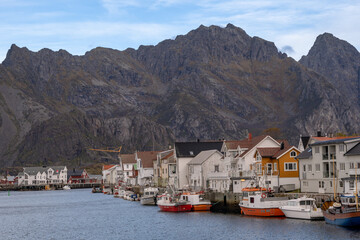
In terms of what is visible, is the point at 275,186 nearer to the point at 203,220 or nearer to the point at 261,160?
the point at 261,160

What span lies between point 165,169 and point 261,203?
66.2 meters

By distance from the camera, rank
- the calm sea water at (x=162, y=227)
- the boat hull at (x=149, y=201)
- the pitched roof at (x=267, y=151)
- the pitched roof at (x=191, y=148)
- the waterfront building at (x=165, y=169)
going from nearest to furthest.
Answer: the calm sea water at (x=162, y=227) → the pitched roof at (x=267, y=151) → the boat hull at (x=149, y=201) → the pitched roof at (x=191, y=148) → the waterfront building at (x=165, y=169)

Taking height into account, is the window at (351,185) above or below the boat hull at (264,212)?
above

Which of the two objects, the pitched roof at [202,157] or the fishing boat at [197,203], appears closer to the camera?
the fishing boat at [197,203]

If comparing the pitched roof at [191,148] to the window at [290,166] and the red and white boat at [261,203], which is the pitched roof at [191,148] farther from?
the red and white boat at [261,203]

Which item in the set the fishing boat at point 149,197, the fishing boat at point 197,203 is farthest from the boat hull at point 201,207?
the fishing boat at point 149,197

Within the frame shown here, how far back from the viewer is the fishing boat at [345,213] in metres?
67.1

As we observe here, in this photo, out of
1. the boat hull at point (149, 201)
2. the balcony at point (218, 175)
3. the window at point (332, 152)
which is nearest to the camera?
the window at point (332, 152)

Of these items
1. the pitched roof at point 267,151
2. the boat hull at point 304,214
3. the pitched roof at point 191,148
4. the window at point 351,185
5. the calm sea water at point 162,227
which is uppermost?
the pitched roof at point 191,148

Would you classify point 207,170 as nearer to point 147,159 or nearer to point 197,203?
point 197,203

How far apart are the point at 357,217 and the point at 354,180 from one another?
11.6 meters

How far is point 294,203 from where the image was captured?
77.8 meters

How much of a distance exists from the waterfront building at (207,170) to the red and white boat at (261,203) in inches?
1031

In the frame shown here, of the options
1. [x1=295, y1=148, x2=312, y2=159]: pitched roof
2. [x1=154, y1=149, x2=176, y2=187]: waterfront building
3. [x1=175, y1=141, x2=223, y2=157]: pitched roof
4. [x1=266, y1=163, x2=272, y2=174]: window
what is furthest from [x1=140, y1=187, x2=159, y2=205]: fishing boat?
[x1=295, y1=148, x2=312, y2=159]: pitched roof
